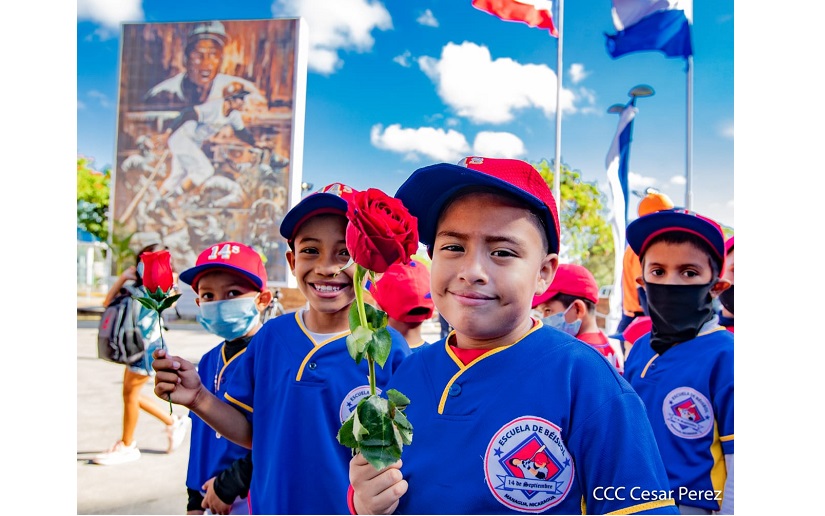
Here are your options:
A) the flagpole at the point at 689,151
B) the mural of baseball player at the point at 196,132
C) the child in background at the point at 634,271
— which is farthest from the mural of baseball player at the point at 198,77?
the child in background at the point at 634,271

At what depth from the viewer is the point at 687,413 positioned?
1.95 meters

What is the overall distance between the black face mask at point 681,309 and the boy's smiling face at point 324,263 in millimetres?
1067

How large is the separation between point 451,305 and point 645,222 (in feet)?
3.80

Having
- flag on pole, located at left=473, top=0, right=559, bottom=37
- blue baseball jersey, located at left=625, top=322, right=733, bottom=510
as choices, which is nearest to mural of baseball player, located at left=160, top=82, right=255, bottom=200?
flag on pole, located at left=473, top=0, right=559, bottom=37

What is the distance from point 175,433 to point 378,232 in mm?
4583

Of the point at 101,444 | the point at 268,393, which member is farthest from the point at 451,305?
the point at 101,444

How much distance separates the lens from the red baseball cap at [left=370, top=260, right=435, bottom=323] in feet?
9.10

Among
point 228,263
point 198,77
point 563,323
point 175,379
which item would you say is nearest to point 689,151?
point 563,323

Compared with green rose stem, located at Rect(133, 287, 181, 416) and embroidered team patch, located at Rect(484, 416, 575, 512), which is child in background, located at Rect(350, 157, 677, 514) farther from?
green rose stem, located at Rect(133, 287, 181, 416)

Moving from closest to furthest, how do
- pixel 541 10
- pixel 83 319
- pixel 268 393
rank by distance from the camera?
pixel 268 393, pixel 541 10, pixel 83 319

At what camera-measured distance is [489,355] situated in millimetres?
1297

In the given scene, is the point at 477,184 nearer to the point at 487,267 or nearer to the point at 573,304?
the point at 487,267
